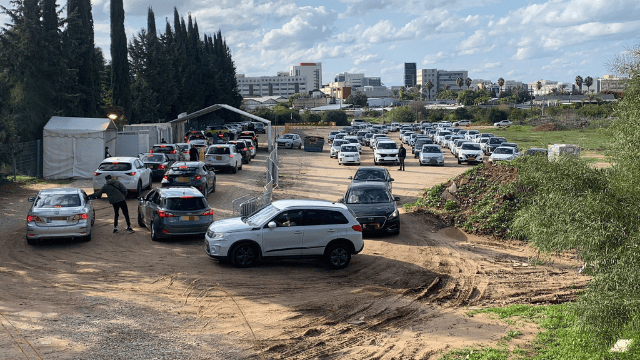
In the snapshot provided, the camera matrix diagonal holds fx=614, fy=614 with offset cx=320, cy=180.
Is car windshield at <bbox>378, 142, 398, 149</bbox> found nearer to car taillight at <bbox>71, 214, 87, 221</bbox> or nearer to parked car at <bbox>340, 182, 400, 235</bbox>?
parked car at <bbox>340, 182, 400, 235</bbox>

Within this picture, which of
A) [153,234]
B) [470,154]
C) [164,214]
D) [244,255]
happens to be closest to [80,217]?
[153,234]

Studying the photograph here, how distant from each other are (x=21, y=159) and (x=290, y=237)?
19.6 metres

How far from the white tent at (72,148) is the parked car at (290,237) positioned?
17.5 metres

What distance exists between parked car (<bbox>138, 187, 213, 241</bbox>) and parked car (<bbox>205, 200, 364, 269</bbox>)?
224cm

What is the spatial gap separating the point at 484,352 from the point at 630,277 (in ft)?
9.84

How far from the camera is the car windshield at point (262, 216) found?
14.3 metres

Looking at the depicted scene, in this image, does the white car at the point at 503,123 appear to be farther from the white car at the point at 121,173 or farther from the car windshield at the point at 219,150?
the white car at the point at 121,173

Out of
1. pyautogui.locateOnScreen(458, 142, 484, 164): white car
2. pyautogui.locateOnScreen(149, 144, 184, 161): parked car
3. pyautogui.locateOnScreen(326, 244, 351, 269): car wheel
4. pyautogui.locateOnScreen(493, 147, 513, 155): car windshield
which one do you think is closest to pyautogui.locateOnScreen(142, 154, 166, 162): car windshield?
pyautogui.locateOnScreen(149, 144, 184, 161): parked car

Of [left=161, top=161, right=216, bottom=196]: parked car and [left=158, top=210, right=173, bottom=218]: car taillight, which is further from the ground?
[left=161, top=161, right=216, bottom=196]: parked car

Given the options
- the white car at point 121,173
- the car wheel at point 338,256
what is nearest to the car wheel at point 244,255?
the car wheel at point 338,256

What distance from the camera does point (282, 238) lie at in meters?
14.1

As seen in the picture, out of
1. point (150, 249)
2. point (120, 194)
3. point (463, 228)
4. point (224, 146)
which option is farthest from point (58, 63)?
point (463, 228)

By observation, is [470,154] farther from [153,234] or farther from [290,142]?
[153,234]

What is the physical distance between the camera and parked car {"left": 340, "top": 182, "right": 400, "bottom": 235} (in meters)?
17.8
